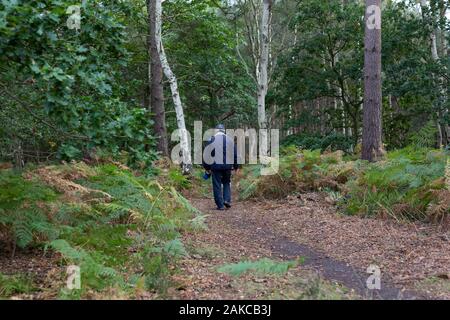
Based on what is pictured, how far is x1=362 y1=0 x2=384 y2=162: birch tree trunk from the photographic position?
35.7 ft

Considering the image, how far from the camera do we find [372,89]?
36.0 ft

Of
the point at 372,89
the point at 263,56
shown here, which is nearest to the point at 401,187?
the point at 372,89

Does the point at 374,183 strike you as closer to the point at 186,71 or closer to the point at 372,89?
the point at 372,89

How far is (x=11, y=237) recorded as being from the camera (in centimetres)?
521

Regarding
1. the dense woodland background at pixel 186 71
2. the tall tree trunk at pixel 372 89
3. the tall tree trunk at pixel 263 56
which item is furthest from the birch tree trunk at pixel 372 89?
the tall tree trunk at pixel 263 56

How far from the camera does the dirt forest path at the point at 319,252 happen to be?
4.46m

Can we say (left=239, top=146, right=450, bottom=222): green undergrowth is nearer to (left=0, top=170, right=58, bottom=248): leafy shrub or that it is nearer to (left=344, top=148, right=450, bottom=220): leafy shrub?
(left=344, top=148, right=450, bottom=220): leafy shrub

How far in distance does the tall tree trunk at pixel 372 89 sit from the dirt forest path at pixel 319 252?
105 inches

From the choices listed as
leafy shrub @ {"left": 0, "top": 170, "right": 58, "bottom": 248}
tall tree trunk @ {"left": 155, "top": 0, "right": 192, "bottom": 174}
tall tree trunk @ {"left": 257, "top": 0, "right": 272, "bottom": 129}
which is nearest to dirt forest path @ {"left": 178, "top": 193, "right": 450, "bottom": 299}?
→ leafy shrub @ {"left": 0, "top": 170, "right": 58, "bottom": 248}

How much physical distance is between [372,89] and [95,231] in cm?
803

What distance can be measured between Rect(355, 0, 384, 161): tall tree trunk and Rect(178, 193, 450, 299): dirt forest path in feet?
8.75

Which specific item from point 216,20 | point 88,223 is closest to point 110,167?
point 88,223
